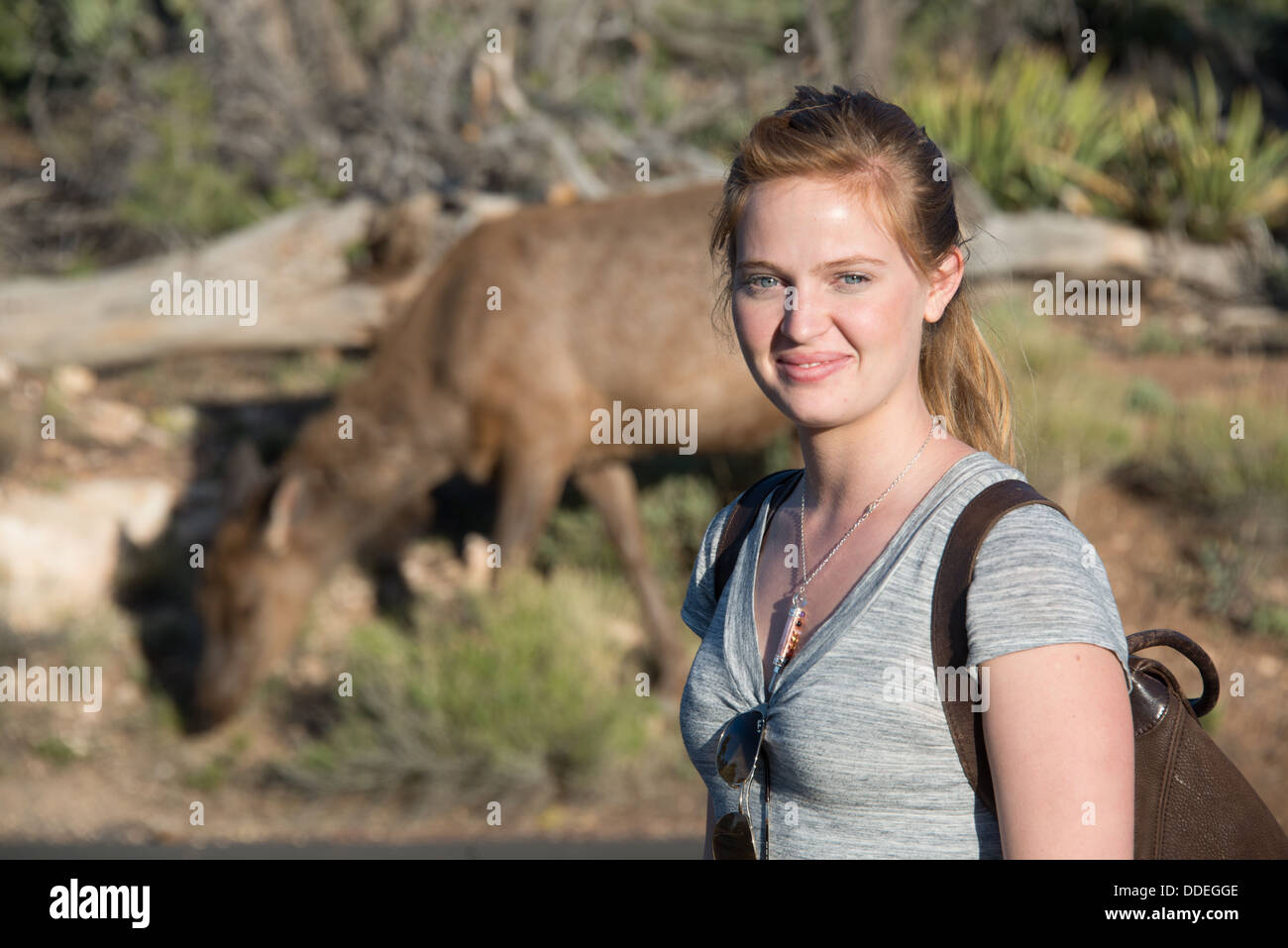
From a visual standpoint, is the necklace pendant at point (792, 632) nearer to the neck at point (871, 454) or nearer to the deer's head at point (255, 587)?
the neck at point (871, 454)

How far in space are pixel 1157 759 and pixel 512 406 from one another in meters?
6.05

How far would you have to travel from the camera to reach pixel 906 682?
1.72 meters

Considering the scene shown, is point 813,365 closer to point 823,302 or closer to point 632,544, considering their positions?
point 823,302

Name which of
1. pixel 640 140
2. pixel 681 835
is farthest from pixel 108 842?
pixel 640 140

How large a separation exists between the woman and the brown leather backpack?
0.09ft

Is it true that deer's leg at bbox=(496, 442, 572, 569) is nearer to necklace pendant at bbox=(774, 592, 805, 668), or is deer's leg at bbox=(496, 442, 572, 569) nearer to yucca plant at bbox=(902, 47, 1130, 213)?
necklace pendant at bbox=(774, 592, 805, 668)

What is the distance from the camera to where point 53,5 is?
51.5 feet

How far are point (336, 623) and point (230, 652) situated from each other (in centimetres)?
117

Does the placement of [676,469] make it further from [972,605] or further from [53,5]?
[53,5]

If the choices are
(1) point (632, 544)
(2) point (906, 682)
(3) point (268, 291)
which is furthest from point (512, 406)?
(2) point (906, 682)

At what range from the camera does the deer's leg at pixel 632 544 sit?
7932 millimetres

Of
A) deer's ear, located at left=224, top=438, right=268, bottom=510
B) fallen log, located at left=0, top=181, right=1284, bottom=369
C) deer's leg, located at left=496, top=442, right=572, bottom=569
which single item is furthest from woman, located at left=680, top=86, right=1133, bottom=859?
fallen log, located at left=0, top=181, right=1284, bottom=369

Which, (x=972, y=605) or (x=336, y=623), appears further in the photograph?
(x=336, y=623)

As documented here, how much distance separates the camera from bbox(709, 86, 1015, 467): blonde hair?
1926 mm
